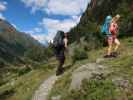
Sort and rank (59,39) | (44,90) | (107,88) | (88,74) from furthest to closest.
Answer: (59,39) → (44,90) → (88,74) → (107,88)

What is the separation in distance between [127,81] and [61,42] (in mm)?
6368

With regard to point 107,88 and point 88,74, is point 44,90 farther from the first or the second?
point 107,88

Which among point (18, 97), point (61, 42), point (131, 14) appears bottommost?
point (18, 97)

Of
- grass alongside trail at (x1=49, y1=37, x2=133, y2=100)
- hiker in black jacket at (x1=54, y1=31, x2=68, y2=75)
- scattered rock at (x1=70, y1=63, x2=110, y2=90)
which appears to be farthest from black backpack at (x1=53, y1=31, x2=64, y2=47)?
scattered rock at (x1=70, y1=63, x2=110, y2=90)

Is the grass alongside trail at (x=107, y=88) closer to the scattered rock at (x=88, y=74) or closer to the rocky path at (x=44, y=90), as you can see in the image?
the scattered rock at (x=88, y=74)

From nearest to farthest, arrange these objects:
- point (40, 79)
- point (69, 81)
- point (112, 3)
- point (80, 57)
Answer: point (69, 81)
point (40, 79)
point (80, 57)
point (112, 3)

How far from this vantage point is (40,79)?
2184 centimetres

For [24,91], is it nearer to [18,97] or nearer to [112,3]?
[18,97]

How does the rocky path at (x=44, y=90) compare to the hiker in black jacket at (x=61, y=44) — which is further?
the hiker in black jacket at (x=61, y=44)

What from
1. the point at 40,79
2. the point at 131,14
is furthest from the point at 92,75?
the point at 131,14

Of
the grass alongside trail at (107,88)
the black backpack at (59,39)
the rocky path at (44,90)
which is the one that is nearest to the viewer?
the grass alongside trail at (107,88)

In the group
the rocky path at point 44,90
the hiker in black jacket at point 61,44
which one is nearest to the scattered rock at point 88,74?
the rocky path at point 44,90

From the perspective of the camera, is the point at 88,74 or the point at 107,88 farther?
the point at 88,74

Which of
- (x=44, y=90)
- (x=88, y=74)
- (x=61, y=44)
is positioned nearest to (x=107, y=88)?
(x=88, y=74)
